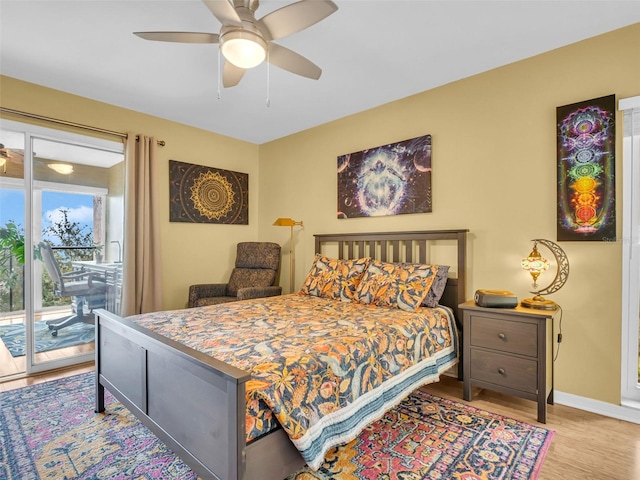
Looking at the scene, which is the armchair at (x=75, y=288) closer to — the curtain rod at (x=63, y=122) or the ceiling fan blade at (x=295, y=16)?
the curtain rod at (x=63, y=122)

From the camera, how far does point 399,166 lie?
3.37m

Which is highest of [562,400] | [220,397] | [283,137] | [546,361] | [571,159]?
[283,137]

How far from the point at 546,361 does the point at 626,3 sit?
2336mm

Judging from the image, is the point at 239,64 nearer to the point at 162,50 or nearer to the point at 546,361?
the point at 162,50

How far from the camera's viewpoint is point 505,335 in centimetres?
234

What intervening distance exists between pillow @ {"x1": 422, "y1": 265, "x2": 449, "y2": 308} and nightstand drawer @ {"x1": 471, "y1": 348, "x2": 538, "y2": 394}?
0.47 metres

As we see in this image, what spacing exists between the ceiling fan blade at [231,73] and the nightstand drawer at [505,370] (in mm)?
2648

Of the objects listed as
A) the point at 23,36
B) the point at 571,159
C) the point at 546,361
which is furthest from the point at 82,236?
the point at 571,159

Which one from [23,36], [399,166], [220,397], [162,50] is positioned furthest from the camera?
[399,166]

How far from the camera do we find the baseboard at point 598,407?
2229mm

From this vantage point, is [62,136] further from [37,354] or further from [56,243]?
[37,354]

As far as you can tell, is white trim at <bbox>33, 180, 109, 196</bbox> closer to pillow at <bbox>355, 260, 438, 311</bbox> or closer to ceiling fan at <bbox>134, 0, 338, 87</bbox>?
ceiling fan at <bbox>134, 0, 338, 87</bbox>

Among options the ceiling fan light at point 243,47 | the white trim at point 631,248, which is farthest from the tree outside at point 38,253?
the white trim at point 631,248

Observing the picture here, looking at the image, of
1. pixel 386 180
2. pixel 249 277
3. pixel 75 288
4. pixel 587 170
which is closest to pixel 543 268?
pixel 587 170
